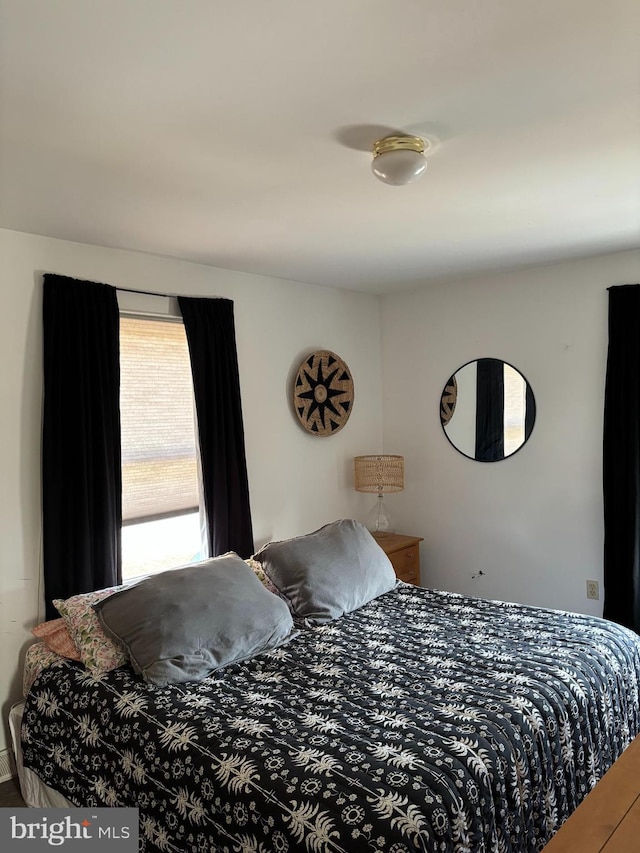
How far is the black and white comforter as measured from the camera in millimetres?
1777

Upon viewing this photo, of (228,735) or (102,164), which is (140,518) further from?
(102,164)

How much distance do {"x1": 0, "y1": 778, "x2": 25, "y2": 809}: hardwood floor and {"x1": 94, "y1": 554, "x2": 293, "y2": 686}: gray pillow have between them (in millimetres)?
826

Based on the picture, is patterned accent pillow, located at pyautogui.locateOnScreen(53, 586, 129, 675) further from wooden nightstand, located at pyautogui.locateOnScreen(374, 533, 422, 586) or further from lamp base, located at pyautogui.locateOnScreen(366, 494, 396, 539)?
lamp base, located at pyautogui.locateOnScreen(366, 494, 396, 539)

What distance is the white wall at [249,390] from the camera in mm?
2975

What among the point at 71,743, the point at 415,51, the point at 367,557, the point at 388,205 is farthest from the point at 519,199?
the point at 71,743

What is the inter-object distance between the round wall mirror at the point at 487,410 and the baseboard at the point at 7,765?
3.21 m

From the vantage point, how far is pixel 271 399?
4188 mm

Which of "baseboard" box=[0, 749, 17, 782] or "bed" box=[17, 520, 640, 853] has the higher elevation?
"bed" box=[17, 520, 640, 853]

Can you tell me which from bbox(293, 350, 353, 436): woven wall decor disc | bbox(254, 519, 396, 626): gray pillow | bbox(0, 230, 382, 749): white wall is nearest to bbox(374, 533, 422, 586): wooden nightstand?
bbox(0, 230, 382, 749): white wall

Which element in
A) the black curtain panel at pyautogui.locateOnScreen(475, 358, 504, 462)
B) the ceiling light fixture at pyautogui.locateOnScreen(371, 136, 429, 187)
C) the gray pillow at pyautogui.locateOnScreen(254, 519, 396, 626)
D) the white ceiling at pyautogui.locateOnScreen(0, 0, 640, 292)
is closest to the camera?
the white ceiling at pyautogui.locateOnScreen(0, 0, 640, 292)

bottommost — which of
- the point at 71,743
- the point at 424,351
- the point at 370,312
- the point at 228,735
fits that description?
the point at 71,743

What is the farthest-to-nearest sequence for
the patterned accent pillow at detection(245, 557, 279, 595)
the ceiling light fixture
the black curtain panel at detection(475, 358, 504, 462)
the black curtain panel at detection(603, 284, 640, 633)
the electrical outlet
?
the black curtain panel at detection(475, 358, 504, 462)
the electrical outlet
the black curtain panel at detection(603, 284, 640, 633)
the patterned accent pillow at detection(245, 557, 279, 595)
the ceiling light fixture

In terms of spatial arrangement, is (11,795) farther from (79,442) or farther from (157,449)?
(157,449)

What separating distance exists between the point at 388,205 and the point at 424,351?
2.15 meters
